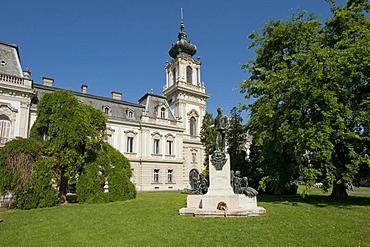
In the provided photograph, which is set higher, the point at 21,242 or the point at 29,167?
the point at 29,167

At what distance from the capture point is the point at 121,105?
35812 mm

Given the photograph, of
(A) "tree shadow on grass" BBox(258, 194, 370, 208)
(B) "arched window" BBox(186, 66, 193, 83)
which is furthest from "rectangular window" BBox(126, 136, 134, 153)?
(A) "tree shadow on grass" BBox(258, 194, 370, 208)

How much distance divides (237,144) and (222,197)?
57.6 feet

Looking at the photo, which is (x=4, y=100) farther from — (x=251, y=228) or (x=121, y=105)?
(x=251, y=228)

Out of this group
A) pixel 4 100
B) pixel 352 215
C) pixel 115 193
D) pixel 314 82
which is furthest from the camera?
pixel 4 100

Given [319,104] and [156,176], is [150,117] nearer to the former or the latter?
[156,176]

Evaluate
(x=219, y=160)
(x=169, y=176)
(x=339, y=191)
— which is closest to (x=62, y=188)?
(x=219, y=160)

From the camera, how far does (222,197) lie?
10.3 metres

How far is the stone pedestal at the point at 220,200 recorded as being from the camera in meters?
9.74

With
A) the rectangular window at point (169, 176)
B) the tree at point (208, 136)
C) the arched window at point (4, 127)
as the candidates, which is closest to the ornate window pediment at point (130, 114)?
the rectangular window at point (169, 176)

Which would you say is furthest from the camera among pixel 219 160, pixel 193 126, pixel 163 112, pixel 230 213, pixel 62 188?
pixel 193 126

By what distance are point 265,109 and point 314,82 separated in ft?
10.3

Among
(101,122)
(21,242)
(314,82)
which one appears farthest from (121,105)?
(21,242)

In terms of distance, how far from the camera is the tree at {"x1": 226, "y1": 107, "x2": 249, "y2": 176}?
24164 millimetres
